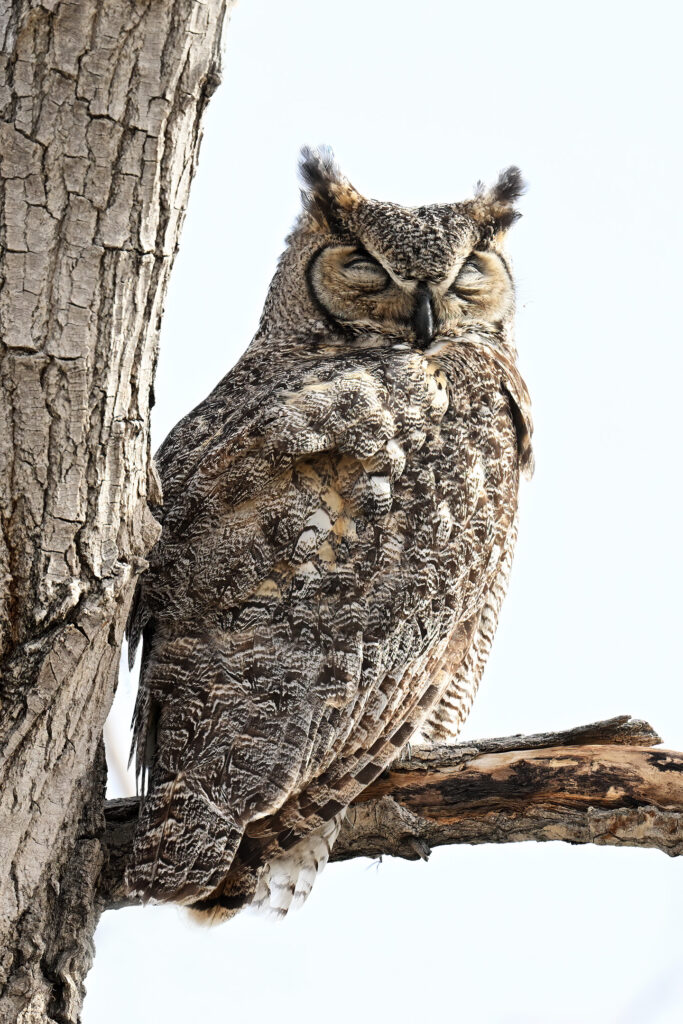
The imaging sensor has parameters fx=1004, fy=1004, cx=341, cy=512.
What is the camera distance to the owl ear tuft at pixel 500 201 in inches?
139

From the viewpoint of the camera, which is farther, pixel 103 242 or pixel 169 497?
pixel 169 497

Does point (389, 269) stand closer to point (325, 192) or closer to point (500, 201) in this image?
point (325, 192)

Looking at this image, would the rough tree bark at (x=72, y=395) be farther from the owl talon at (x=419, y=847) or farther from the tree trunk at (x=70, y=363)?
the owl talon at (x=419, y=847)

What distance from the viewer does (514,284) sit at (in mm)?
3613

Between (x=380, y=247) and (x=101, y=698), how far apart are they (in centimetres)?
181

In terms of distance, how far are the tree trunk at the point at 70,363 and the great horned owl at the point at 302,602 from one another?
1.07ft

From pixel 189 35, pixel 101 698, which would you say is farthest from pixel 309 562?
pixel 189 35

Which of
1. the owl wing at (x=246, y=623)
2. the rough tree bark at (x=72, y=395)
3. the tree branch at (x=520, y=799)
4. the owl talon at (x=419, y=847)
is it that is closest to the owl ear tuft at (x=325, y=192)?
the owl wing at (x=246, y=623)

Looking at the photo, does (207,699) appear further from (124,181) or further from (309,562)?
(124,181)

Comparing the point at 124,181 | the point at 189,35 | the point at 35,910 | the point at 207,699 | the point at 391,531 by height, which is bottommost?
Answer: the point at 35,910

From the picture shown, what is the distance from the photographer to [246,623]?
98.1 inches

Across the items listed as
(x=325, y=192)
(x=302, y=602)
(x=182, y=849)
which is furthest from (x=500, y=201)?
(x=182, y=849)

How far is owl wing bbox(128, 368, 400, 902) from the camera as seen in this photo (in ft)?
7.67

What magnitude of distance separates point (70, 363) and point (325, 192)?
192 centimetres
